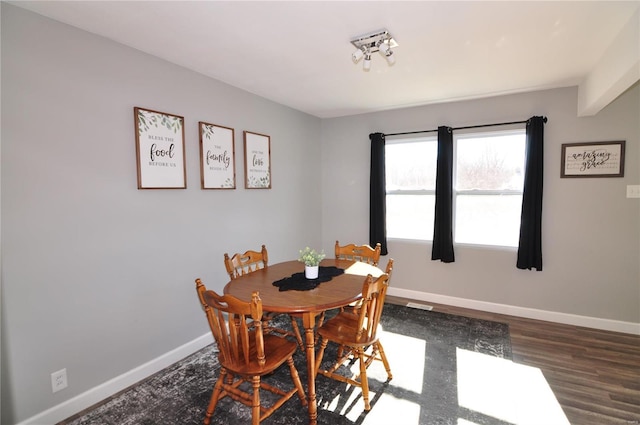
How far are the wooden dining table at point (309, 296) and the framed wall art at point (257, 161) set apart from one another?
3.80ft

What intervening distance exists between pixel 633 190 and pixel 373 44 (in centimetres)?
295

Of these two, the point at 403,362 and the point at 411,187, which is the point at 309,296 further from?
the point at 411,187

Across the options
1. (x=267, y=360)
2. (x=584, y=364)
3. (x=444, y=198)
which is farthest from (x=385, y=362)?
(x=444, y=198)

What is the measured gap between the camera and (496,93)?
3.36 meters

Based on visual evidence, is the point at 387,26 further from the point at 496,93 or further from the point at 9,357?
the point at 9,357

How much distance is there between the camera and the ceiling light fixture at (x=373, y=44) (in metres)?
2.06

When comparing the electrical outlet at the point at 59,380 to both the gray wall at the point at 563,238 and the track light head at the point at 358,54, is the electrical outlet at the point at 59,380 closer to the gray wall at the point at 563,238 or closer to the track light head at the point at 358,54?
the track light head at the point at 358,54

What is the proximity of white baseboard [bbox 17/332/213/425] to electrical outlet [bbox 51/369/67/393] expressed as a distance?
4.3 inches

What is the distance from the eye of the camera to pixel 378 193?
13.4 feet

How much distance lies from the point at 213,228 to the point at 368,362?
1.81m

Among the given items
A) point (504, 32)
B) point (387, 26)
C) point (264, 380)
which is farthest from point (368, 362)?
point (504, 32)

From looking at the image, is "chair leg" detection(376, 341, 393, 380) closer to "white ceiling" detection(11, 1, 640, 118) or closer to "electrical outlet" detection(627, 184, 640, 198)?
"white ceiling" detection(11, 1, 640, 118)

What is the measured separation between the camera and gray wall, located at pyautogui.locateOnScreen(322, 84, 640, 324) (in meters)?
3.00

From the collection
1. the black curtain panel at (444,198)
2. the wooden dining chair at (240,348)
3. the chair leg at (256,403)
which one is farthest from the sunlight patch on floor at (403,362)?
the black curtain panel at (444,198)
